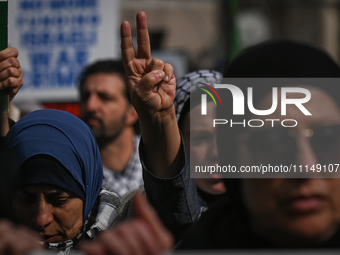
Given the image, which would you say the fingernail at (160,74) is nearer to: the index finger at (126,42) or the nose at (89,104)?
A: the index finger at (126,42)

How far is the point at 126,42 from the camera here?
134 centimetres

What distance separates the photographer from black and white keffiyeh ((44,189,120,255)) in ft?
4.73

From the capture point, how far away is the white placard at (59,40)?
360cm

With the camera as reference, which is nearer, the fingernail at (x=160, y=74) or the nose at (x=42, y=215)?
the fingernail at (x=160, y=74)

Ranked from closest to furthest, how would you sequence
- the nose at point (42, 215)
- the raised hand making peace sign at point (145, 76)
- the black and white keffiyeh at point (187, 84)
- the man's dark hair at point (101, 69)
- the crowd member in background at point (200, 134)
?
the raised hand making peace sign at point (145, 76), the nose at point (42, 215), the crowd member in background at point (200, 134), the black and white keffiyeh at point (187, 84), the man's dark hair at point (101, 69)

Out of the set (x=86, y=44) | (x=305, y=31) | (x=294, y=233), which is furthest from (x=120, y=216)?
(x=305, y=31)

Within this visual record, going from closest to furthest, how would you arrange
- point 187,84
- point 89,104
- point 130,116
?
point 187,84 → point 89,104 → point 130,116

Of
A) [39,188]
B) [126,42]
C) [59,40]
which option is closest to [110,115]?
[59,40]

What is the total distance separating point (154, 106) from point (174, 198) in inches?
11.5

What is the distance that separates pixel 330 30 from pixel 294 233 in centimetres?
1256

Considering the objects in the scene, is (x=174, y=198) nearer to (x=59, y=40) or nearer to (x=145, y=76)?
(x=145, y=76)

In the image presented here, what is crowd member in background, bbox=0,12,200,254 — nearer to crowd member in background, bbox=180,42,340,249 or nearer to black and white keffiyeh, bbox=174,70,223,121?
crowd member in background, bbox=180,42,340,249

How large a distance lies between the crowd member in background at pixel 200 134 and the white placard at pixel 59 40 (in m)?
1.94

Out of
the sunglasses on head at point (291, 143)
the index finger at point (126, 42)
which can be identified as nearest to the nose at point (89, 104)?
the index finger at point (126, 42)
